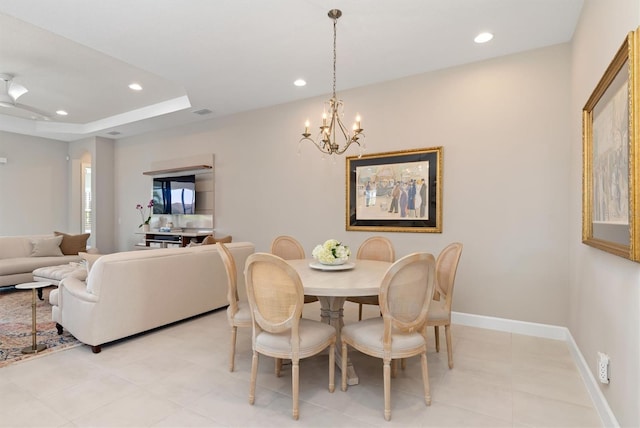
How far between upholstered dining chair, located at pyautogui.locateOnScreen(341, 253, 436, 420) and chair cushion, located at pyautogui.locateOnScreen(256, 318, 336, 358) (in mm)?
240

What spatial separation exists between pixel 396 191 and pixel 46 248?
580cm

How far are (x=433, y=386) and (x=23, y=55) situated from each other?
5413mm

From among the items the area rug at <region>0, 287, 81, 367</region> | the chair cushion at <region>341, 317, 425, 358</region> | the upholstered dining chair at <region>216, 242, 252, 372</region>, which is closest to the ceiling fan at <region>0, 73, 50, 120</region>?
the area rug at <region>0, 287, 81, 367</region>

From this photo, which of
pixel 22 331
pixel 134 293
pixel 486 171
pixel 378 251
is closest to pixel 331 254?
pixel 378 251

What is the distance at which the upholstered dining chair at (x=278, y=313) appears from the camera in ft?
6.38

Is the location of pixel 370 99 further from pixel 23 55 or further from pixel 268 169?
pixel 23 55

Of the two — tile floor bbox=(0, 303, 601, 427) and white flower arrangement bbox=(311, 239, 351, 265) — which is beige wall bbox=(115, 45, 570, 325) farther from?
white flower arrangement bbox=(311, 239, 351, 265)

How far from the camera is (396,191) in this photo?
159 inches

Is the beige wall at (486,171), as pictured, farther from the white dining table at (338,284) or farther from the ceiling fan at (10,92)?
the ceiling fan at (10,92)

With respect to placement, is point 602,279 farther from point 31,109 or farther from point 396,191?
point 31,109

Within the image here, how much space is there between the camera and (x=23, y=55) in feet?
12.4

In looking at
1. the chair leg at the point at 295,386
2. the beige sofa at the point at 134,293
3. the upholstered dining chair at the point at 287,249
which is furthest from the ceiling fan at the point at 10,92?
the chair leg at the point at 295,386

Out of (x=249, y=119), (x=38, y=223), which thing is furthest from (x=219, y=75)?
(x=38, y=223)

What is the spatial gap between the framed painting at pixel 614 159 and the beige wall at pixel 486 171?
2.83 feet
